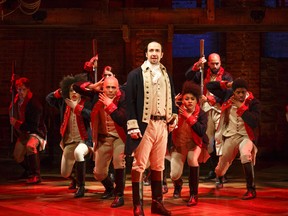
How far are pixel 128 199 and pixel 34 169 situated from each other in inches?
94.6

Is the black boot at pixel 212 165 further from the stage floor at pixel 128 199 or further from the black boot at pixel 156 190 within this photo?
the black boot at pixel 156 190

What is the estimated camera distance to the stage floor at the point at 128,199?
7.47m

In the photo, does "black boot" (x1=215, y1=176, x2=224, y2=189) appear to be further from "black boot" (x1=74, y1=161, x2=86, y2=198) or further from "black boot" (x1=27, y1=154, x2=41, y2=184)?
"black boot" (x1=27, y1=154, x2=41, y2=184)

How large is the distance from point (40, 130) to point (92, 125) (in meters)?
2.40

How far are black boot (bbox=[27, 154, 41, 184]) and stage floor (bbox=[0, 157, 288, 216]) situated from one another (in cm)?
13

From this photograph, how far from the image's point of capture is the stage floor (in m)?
7.47

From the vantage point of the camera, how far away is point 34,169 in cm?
1024

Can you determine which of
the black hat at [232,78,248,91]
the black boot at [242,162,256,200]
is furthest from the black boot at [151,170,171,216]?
the black hat at [232,78,248,91]

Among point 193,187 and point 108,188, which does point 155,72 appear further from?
point 108,188

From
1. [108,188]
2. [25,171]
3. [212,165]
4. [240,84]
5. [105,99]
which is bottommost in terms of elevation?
[108,188]

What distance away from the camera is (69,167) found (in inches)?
Answer: 355

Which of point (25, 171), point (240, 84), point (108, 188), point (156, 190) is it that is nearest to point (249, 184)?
point (240, 84)

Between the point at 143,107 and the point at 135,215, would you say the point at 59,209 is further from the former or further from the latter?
the point at 143,107

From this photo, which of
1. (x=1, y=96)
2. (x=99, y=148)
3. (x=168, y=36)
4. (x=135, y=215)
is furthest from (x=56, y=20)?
(x=135, y=215)
